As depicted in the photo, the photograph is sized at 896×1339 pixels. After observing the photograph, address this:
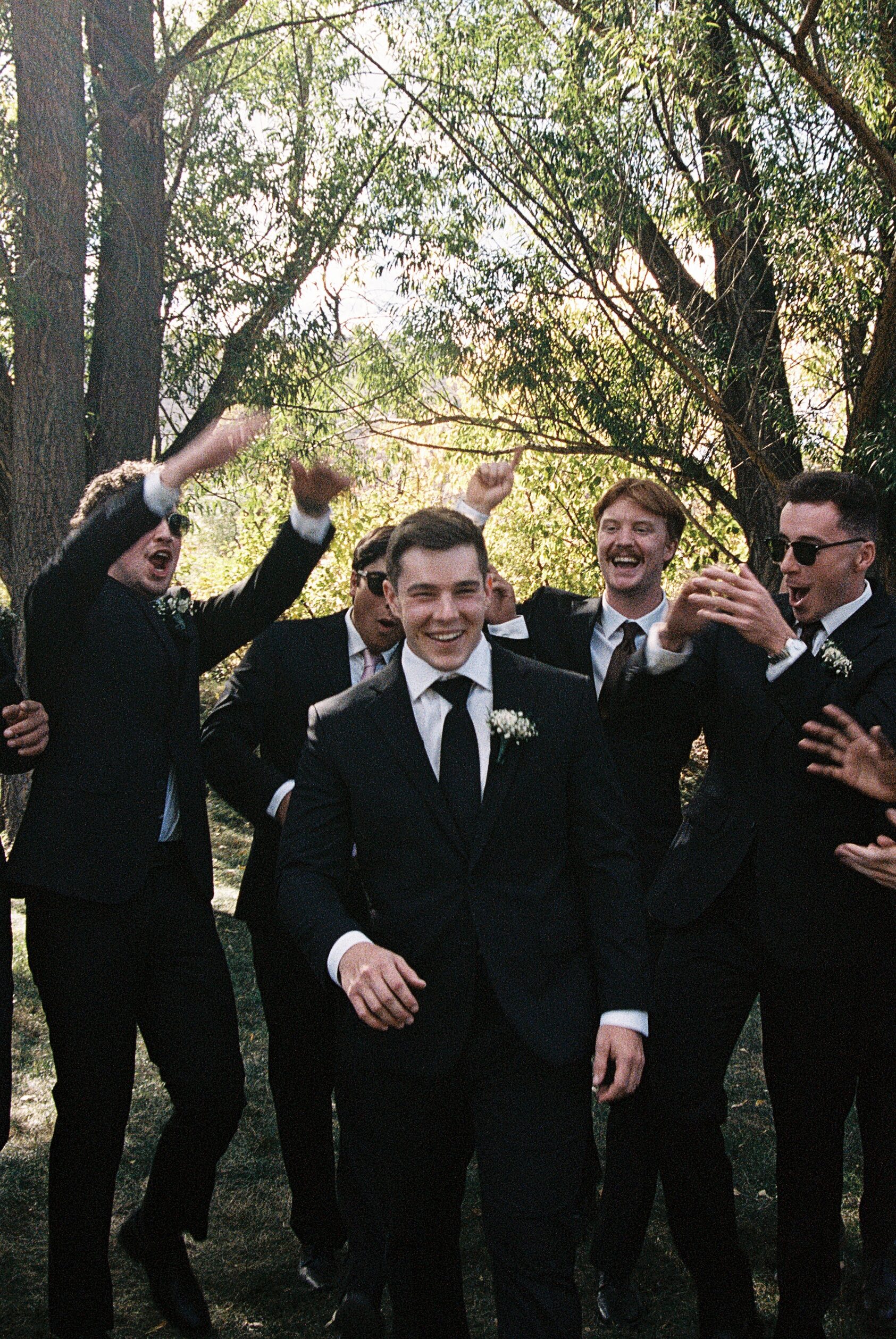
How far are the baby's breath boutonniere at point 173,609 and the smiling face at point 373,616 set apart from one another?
0.59 m

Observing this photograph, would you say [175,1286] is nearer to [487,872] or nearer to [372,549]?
[487,872]

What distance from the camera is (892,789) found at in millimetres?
3383

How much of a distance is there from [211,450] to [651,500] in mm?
1857

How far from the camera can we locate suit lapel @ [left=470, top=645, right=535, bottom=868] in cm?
318

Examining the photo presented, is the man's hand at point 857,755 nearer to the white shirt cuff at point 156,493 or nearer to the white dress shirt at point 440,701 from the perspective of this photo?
the white dress shirt at point 440,701

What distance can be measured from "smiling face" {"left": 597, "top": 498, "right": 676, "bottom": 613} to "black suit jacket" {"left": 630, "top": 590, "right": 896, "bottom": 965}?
75cm

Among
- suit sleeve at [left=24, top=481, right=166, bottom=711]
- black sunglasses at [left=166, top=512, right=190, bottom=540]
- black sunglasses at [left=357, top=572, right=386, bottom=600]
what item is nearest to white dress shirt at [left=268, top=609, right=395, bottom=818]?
black sunglasses at [left=357, top=572, right=386, bottom=600]

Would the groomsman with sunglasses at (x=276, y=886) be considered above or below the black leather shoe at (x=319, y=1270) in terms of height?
above

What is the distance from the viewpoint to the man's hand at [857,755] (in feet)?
11.0

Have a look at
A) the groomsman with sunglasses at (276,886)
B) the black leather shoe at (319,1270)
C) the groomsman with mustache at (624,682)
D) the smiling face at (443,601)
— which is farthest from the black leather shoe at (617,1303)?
the smiling face at (443,601)

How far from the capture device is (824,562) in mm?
3840

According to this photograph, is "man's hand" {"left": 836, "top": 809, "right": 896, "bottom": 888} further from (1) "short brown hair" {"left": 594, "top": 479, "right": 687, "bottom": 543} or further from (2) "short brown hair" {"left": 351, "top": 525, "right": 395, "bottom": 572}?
(2) "short brown hair" {"left": 351, "top": 525, "right": 395, "bottom": 572}

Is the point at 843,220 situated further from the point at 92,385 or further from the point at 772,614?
the point at 772,614

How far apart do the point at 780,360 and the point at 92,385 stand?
17.4ft
